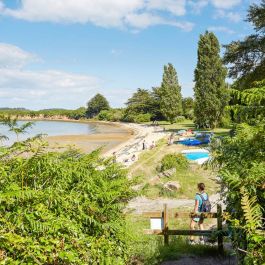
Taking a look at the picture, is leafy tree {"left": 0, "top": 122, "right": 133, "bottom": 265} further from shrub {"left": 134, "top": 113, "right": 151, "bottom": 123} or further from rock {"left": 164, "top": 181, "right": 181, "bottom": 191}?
shrub {"left": 134, "top": 113, "right": 151, "bottom": 123}

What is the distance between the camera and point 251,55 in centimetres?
3284

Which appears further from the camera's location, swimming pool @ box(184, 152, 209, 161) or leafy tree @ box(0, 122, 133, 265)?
swimming pool @ box(184, 152, 209, 161)

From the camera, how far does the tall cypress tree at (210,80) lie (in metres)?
57.4

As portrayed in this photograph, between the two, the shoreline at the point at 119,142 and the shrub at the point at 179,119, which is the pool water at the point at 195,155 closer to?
the shoreline at the point at 119,142

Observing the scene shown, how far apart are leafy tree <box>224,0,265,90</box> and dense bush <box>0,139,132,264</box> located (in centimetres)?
2906

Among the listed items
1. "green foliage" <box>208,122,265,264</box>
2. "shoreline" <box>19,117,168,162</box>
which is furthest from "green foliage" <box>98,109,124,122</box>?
"green foliage" <box>208,122,265,264</box>

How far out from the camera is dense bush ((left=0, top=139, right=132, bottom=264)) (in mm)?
3619

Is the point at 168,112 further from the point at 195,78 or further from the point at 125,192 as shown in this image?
the point at 125,192

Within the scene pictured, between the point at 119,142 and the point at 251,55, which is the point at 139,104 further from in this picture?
the point at 251,55

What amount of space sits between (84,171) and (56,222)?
3.62 ft

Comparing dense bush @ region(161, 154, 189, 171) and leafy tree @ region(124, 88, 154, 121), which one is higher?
leafy tree @ region(124, 88, 154, 121)

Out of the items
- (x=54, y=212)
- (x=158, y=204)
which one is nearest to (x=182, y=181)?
(x=158, y=204)

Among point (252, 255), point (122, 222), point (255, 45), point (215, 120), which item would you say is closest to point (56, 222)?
point (122, 222)

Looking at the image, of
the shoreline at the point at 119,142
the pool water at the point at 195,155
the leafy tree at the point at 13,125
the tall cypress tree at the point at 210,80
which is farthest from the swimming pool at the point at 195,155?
the leafy tree at the point at 13,125
